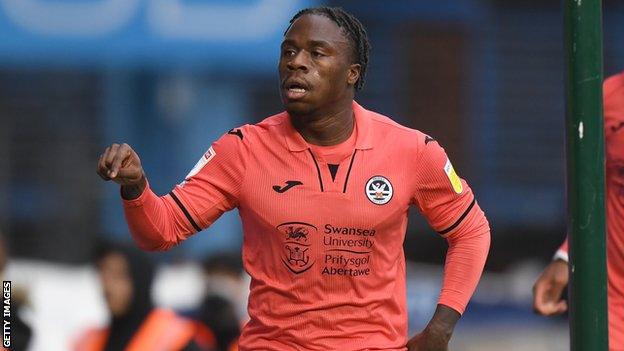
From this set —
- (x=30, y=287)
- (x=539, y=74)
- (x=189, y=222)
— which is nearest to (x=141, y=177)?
(x=189, y=222)

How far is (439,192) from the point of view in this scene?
4.94 metres

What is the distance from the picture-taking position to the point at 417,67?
11562mm

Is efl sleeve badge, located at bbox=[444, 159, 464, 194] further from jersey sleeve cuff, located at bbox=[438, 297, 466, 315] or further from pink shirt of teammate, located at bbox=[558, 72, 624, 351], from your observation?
pink shirt of teammate, located at bbox=[558, 72, 624, 351]

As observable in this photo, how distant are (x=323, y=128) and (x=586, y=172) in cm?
111

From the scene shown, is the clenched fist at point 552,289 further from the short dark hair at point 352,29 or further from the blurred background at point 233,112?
the blurred background at point 233,112

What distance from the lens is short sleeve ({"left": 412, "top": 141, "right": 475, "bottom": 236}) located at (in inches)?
193

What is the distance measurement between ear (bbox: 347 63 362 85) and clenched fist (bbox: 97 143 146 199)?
810mm

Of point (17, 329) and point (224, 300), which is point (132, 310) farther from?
point (224, 300)

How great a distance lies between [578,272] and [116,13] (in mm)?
6369

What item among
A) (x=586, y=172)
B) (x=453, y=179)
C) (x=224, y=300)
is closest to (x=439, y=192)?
(x=453, y=179)

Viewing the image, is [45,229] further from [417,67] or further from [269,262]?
[269,262]

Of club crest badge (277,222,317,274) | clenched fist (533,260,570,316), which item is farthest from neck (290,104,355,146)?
clenched fist (533,260,570,316)

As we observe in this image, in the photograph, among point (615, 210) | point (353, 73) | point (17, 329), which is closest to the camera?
point (353, 73)

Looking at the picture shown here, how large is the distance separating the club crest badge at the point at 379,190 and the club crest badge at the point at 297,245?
22 cm
